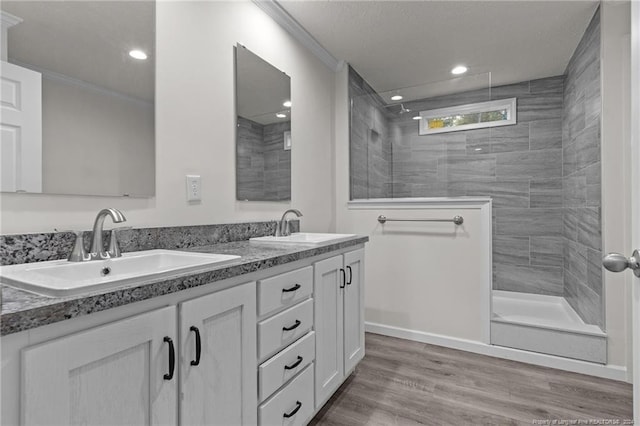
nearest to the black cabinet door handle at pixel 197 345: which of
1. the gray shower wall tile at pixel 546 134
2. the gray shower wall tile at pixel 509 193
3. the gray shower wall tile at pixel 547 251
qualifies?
the gray shower wall tile at pixel 509 193

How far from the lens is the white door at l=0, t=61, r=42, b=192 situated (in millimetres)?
960

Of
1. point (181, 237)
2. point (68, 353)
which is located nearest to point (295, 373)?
point (181, 237)

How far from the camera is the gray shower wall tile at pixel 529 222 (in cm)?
323

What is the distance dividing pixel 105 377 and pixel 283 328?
65 cm

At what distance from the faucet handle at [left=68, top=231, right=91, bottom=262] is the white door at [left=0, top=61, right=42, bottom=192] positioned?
0.64ft

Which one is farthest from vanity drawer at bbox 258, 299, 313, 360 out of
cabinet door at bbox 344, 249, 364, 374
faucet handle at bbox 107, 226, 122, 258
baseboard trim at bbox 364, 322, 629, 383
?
baseboard trim at bbox 364, 322, 629, 383

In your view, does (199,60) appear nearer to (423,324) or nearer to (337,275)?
(337,275)

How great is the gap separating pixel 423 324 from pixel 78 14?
8.85 feet

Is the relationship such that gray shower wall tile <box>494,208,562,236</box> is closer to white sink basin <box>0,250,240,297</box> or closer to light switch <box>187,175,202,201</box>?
light switch <box>187,175,202,201</box>

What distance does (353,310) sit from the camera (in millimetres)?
1857

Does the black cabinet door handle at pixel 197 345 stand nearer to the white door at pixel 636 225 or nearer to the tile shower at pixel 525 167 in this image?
the white door at pixel 636 225

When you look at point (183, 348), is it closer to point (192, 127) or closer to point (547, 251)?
point (192, 127)

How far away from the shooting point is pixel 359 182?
117 inches

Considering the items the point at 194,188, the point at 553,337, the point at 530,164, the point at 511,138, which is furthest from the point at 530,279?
the point at 194,188
